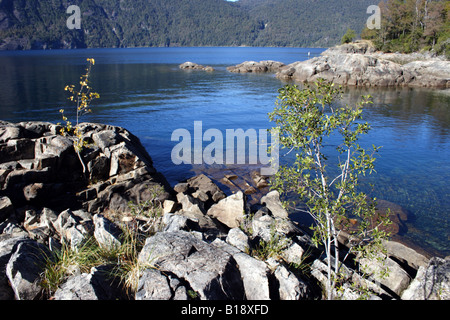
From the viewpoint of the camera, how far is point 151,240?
362 inches

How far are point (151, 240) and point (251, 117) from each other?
3158 centimetres

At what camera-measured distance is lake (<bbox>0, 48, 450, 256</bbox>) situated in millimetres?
19125

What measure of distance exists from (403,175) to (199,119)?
23.0 m

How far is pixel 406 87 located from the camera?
65.9 metres

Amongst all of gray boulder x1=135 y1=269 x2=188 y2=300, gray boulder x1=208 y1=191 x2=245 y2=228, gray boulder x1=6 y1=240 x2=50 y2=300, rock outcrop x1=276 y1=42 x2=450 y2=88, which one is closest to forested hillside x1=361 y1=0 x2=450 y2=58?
rock outcrop x1=276 y1=42 x2=450 y2=88

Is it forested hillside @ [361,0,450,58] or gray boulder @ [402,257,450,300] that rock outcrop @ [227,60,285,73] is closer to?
forested hillside @ [361,0,450,58]

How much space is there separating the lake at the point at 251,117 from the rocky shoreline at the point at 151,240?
4.78m

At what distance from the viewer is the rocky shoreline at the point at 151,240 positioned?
25.2 feet

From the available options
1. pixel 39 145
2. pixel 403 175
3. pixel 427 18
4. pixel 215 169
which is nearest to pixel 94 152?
pixel 39 145

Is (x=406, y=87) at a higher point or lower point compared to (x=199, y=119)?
higher

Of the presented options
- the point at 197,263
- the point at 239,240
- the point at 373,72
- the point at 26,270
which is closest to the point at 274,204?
the point at 239,240

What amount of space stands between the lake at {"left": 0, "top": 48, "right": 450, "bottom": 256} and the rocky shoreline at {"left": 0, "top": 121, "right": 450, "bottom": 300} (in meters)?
4.78
